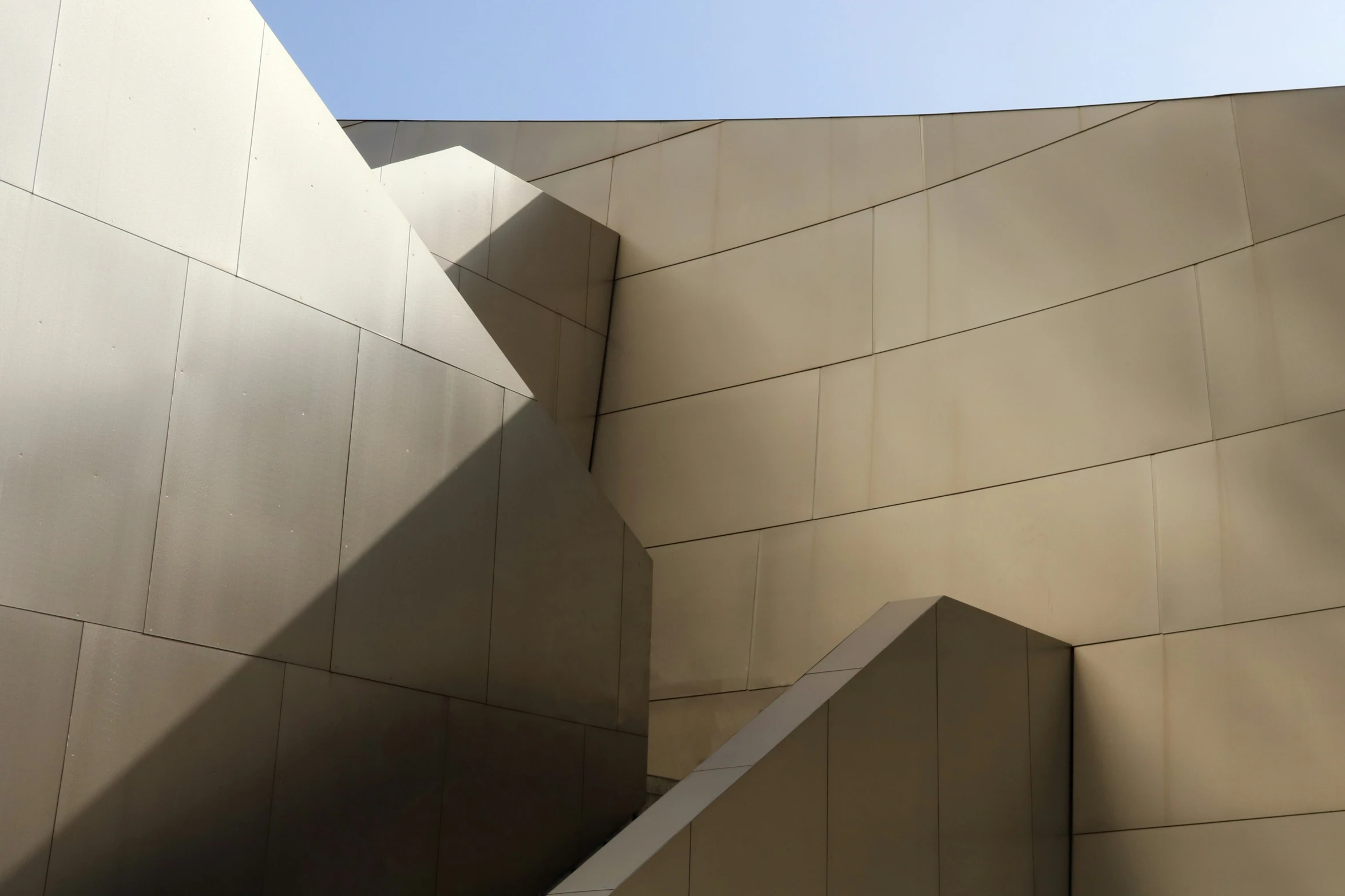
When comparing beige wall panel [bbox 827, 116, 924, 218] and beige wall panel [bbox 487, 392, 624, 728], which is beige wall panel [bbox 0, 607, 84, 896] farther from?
beige wall panel [bbox 827, 116, 924, 218]

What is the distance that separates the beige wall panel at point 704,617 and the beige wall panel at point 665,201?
13.9 feet

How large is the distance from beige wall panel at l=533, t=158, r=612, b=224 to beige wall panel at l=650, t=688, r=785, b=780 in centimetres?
726

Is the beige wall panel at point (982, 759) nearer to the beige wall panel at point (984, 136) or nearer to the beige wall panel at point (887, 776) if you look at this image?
the beige wall panel at point (887, 776)

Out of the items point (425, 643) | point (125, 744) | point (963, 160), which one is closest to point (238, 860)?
point (125, 744)

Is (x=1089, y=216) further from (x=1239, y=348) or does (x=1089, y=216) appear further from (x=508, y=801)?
(x=508, y=801)

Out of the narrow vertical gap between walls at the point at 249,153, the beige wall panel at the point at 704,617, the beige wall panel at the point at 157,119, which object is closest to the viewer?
the beige wall panel at the point at 157,119

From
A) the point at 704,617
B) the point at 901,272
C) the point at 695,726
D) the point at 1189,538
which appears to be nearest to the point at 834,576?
→ the point at 704,617

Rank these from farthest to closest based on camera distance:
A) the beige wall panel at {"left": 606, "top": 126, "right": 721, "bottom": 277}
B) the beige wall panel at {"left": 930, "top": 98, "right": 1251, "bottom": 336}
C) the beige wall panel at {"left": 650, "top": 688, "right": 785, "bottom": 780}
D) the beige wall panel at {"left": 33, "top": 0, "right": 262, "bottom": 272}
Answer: the beige wall panel at {"left": 606, "top": 126, "right": 721, "bottom": 277}, the beige wall panel at {"left": 650, "top": 688, "right": 785, "bottom": 780}, the beige wall panel at {"left": 930, "top": 98, "right": 1251, "bottom": 336}, the beige wall panel at {"left": 33, "top": 0, "right": 262, "bottom": 272}

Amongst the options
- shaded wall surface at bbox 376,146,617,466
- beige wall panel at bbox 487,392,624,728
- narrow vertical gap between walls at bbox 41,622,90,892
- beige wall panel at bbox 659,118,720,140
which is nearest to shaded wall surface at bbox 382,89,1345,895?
beige wall panel at bbox 659,118,720,140

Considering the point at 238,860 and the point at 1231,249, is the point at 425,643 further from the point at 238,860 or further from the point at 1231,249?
the point at 1231,249

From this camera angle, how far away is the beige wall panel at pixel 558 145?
64.6ft

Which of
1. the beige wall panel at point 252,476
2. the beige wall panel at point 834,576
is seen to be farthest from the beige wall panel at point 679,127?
the beige wall panel at point 252,476

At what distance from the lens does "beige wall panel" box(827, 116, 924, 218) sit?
16.2m

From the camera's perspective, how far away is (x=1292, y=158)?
12711 mm
